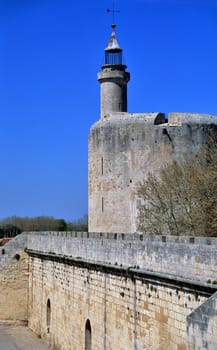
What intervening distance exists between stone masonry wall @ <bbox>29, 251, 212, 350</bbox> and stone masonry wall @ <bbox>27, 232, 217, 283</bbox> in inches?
8.3

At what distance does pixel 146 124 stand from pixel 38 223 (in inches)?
Result: 2499

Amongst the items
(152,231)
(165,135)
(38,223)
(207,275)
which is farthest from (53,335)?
(38,223)

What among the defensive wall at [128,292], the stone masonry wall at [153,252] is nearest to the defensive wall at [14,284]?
the defensive wall at [128,292]

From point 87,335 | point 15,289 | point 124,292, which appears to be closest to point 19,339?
point 15,289

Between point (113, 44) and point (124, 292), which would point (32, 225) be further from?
point (124, 292)

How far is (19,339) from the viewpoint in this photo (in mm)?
22562

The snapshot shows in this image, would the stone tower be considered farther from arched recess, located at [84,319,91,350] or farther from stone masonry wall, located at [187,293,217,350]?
stone masonry wall, located at [187,293,217,350]

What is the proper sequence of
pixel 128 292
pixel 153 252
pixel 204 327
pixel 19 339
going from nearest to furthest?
pixel 204 327
pixel 153 252
pixel 128 292
pixel 19 339

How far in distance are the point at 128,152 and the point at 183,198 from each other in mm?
3995

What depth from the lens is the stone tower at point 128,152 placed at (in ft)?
84.5

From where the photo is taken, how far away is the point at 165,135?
25.8m

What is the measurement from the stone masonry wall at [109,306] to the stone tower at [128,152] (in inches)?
177

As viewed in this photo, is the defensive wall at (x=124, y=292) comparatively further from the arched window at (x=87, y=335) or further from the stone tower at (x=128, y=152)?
the stone tower at (x=128, y=152)


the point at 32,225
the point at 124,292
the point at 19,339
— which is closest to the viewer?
the point at 124,292
